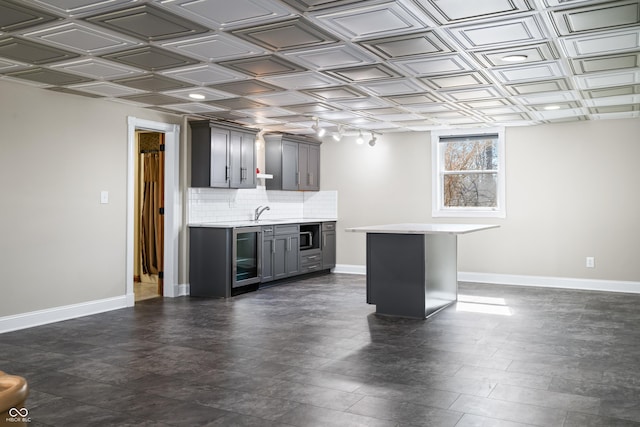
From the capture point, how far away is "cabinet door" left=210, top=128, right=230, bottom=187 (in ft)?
22.5

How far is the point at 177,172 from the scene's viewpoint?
6809 mm

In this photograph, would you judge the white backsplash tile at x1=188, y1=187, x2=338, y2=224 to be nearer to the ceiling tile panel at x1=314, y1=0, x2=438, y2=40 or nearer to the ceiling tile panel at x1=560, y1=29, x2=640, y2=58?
the ceiling tile panel at x1=314, y1=0, x2=438, y2=40

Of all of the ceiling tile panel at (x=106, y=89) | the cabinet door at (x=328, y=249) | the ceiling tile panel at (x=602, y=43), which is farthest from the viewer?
the cabinet door at (x=328, y=249)

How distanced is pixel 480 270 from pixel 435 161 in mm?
1762

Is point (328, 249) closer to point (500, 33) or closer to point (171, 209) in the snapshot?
point (171, 209)

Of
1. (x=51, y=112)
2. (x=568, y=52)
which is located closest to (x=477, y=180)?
(x=568, y=52)

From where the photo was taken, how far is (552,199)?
7.51 m

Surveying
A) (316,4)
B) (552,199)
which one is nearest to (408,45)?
(316,4)

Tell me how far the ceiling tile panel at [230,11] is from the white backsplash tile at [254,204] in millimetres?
3823

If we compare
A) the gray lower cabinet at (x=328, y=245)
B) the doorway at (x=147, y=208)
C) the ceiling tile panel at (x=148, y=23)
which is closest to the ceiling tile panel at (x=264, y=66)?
the ceiling tile panel at (x=148, y=23)

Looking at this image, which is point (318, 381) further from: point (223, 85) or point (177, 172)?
point (177, 172)

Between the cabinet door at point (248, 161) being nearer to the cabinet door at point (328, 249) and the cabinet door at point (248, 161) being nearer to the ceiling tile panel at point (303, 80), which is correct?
the cabinet door at point (328, 249)

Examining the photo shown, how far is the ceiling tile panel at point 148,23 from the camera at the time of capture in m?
3.23

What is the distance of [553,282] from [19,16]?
272 inches
